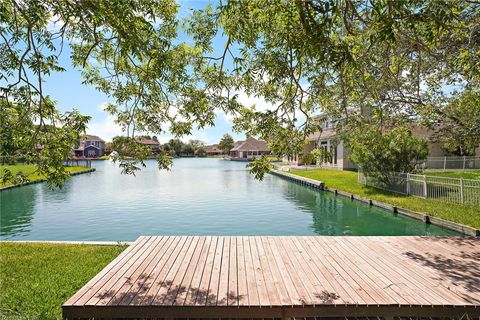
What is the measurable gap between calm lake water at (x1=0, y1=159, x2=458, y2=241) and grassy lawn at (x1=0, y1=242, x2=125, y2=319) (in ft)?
11.5

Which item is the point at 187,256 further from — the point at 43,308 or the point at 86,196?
the point at 86,196

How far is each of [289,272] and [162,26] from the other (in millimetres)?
5126

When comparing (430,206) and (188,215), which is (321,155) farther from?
(188,215)

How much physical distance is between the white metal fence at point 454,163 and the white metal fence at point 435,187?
14053mm

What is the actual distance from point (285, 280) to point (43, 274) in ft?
15.7

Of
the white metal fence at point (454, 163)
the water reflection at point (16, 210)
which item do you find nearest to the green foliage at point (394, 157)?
the white metal fence at point (454, 163)

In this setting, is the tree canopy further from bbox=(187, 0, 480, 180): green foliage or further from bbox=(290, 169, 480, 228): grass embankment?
bbox=(290, 169, 480, 228): grass embankment

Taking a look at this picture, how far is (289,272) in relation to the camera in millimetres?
5293

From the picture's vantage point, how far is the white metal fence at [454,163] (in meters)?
30.4

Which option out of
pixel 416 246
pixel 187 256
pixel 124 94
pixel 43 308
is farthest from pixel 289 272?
pixel 124 94

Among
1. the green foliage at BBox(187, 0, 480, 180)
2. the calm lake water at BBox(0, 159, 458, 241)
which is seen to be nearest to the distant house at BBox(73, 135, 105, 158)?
the calm lake water at BBox(0, 159, 458, 241)

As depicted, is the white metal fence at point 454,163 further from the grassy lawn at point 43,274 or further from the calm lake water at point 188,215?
the grassy lawn at point 43,274

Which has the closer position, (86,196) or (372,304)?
(372,304)

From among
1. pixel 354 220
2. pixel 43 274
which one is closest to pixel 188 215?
pixel 354 220
